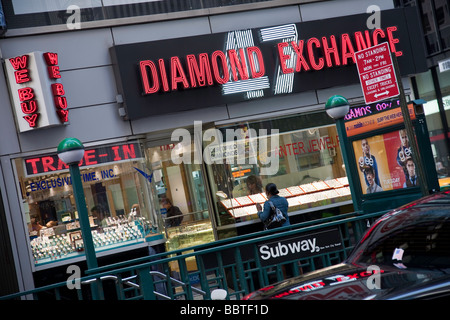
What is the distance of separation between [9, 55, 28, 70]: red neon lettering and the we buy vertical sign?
645 cm

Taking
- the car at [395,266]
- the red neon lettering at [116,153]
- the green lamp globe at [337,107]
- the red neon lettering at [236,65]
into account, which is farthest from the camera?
the red neon lettering at [236,65]

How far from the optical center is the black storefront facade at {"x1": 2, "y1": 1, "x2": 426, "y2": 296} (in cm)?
1163

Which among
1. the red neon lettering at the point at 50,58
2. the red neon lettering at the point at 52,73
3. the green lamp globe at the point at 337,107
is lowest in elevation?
the green lamp globe at the point at 337,107

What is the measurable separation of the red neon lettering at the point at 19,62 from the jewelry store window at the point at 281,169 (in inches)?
162

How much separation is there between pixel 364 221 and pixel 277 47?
635 centimetres

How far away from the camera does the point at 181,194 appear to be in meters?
13.0

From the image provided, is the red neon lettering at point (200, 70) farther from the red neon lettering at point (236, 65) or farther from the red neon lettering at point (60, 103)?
the red neon lettering at point (60, 103)

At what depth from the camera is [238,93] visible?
12.6 m

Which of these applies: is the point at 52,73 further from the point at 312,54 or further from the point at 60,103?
the point at 312,54

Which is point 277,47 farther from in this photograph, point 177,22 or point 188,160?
point 188,160

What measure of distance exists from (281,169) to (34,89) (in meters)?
5.54

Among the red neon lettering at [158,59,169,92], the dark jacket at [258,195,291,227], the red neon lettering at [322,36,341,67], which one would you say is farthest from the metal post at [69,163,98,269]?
the red neon lettering at [322,36,341,67]

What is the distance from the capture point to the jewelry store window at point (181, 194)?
12.9 meters

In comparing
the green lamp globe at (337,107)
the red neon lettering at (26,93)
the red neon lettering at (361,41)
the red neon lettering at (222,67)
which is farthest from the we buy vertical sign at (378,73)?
the red neon lettering at (26,93)
